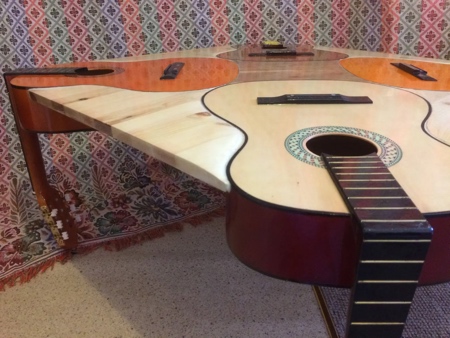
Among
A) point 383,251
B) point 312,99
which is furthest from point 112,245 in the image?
point 383,251

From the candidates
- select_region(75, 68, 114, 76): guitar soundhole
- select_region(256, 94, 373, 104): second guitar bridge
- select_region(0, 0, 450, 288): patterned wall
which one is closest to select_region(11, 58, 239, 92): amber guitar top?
select_region(75, 68, 114, 76): guitar soundhole

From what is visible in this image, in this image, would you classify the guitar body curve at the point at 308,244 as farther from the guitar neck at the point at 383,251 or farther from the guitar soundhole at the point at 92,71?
the guitar soundhole at the point at 92,71

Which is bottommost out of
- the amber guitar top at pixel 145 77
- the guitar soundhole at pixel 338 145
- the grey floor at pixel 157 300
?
the grey floor at pixel 157 300

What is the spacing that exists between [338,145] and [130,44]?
1330 millimetres

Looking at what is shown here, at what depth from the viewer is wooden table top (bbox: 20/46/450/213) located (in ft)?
1.71

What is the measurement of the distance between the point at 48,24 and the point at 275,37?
1.01 metres

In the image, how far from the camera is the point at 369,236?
41 centimetres

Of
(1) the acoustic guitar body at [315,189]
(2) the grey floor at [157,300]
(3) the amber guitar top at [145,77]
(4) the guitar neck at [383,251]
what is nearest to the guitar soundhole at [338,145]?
(1) the acoustic guitar body at [315,189]

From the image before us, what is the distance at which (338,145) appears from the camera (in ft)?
2.23

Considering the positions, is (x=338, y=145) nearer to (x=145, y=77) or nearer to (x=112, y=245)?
(x=145, y=77)

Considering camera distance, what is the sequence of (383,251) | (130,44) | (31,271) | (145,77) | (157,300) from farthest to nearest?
1. (130,44)
2. (31,271)
3. (157,300)
4. (145,77)
5. (383,251)

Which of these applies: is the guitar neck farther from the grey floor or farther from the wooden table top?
the grey floor

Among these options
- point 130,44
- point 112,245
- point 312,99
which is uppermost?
point 312,99

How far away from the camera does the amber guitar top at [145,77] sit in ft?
3.23
